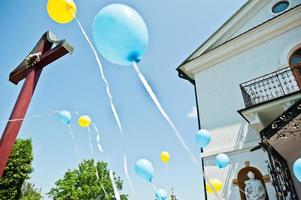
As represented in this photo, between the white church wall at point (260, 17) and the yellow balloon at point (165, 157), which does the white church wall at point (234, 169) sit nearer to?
the yellow balloon at point (165, 157)

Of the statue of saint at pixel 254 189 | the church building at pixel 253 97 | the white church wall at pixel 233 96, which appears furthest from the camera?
the white church wall at pixel 233 96

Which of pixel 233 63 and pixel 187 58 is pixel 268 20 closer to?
pixel 233 63

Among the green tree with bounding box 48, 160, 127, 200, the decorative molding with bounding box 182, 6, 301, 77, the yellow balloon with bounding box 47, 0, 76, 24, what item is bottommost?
the yellow balloon with bounding box 47, 0, 76, 24

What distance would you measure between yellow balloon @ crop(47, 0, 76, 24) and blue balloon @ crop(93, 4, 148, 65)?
1.42 ft

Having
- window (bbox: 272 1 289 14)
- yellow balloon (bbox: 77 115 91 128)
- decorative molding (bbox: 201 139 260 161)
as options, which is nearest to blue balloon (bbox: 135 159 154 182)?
yellow balloon (bbox: 77 115 91 128)

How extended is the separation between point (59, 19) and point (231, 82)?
275 inches

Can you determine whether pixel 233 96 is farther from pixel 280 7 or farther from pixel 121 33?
pixel 121 33

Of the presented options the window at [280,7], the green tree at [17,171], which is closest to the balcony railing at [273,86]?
the window at [280,7]

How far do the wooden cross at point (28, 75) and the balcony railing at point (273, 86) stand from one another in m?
5.84

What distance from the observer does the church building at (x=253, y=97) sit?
5.23 m

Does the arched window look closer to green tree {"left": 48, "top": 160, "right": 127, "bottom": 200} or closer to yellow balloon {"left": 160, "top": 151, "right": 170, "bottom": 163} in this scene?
yellow balloon {"left": 160, "top": 151, "right": 170, "bottom": 163}

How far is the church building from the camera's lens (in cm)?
523

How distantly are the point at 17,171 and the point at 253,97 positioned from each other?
32.0 ft

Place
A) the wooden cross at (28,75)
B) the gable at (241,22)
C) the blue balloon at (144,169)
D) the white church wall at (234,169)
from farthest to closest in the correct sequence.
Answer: the gable at (241,22) < the white church wall at (234,169) < the blue balloon at (144,169) < the wooden cross at (28,75)
